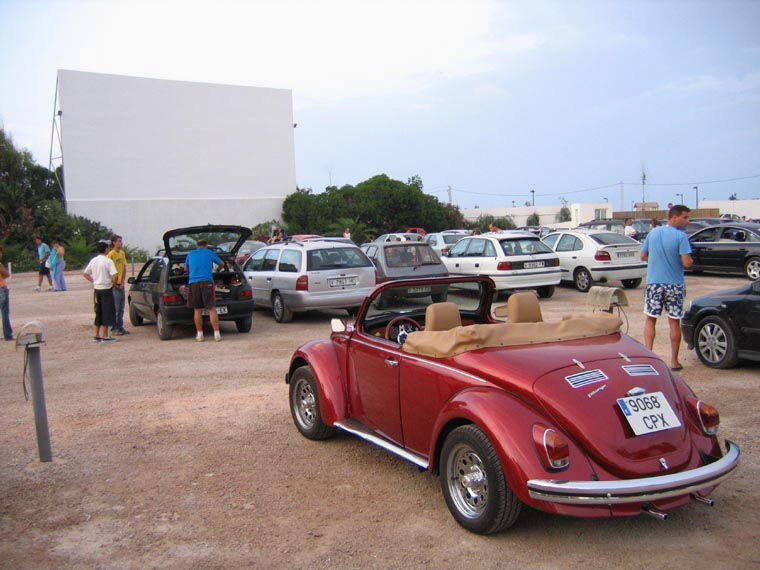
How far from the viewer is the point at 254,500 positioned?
4.82m

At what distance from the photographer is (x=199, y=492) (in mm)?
4996

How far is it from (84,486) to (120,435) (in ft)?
3.93

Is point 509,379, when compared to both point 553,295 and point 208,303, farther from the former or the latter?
point 553,295

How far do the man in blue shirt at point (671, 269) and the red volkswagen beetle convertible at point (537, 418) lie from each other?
3301 mm

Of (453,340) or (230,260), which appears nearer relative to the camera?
(453,340)

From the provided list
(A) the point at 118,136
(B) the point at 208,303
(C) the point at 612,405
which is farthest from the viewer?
(A) the point at 118,136

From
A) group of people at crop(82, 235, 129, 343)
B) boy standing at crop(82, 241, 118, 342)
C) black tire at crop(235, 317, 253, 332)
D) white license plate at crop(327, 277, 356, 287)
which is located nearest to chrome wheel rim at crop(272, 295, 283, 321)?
black tire at crop(235, 317, 253, 332)

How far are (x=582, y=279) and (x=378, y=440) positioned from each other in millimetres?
13082

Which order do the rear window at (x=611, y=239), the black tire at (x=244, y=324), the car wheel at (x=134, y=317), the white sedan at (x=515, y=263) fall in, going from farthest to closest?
the rear window at (x=611, y=239) < the white sedan at (x=515, y=263) < the car wheel at (x=134, y=317) < the black tire at (x=244, y=324)

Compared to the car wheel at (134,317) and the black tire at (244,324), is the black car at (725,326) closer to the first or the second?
the black tire at (244,324)

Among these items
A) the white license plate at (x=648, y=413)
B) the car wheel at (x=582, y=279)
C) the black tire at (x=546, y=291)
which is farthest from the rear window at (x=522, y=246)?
the white license plate at (x=648, y=413)

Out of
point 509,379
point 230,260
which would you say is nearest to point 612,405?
point 509,379

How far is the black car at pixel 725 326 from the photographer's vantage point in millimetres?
7645

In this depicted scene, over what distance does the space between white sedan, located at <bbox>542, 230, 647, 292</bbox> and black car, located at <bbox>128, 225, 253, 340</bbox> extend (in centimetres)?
834
